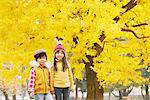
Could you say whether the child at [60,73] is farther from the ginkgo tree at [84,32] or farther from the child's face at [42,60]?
the ginkgo tree at [84,32]

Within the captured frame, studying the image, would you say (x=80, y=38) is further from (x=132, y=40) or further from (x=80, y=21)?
(x=132, y=40)

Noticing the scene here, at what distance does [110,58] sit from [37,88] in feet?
24.6

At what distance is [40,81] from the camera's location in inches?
292

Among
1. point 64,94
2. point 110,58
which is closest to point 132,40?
point 110,58

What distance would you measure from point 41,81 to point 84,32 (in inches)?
167

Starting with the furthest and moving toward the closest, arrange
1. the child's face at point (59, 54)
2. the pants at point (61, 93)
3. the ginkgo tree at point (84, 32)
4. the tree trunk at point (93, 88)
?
the tree trunk at point (93, 88)
the ginkgo tree at point (84, 32)
the pants at point (61, 93)
the child's face at point (59, 54)

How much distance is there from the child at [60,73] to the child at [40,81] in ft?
0.57

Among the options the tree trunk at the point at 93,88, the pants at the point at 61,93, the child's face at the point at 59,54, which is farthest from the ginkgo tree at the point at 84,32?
the pants at the point at 61,93

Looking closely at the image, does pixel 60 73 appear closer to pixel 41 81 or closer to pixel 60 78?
pixel 60 78

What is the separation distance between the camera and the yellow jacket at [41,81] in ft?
24.4

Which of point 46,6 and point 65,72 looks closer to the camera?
point 65,72

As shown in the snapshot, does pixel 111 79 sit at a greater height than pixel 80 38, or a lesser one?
lesser

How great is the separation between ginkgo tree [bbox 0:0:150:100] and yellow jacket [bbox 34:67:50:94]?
3.55 metres

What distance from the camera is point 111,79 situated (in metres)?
14.5
